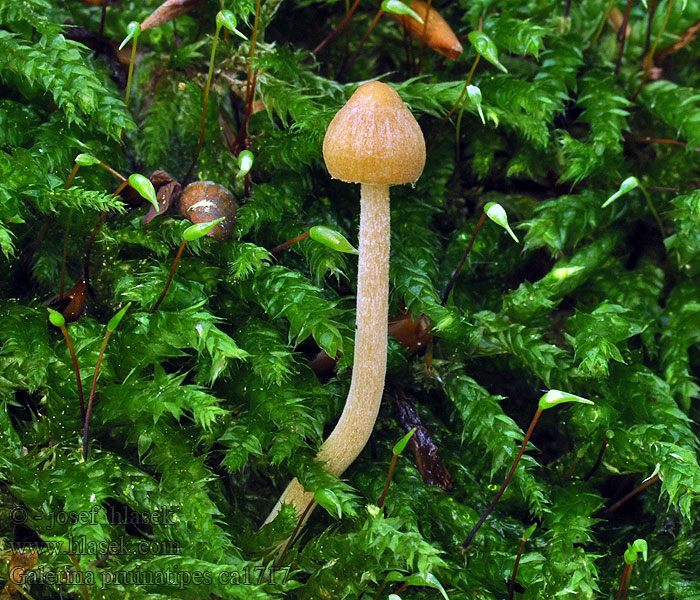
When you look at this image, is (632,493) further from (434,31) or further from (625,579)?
(434,31)

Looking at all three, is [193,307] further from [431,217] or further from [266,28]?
[266,28]

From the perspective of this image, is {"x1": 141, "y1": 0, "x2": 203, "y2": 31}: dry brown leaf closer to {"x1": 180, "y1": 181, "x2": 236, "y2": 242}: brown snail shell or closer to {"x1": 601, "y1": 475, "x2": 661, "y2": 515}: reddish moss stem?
{"x1": 180, "y1": 181, "x2": 236, "y2": 242}: brown snail shell

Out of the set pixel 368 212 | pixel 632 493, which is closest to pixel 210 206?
pixel 368 212

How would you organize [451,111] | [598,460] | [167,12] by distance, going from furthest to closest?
[167,12] → [451,111] → [598,460]

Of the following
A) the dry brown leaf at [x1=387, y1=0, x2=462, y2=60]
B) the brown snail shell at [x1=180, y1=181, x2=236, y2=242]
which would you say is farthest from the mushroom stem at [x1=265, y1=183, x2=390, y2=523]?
the dry brown leaf at [x1=387, y1=0, x2=462, y2=60]

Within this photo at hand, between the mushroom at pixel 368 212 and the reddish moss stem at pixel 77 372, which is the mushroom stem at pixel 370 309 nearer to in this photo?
the mushroom at pixel 368 212

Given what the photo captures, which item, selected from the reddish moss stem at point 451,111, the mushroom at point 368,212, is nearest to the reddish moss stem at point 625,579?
the mushroom at point 368,212
